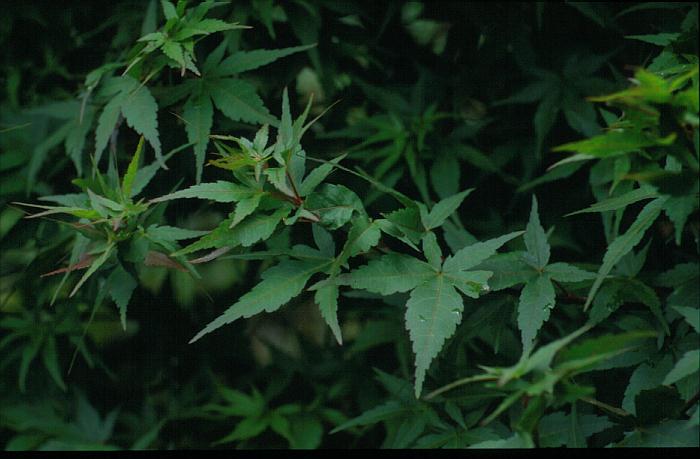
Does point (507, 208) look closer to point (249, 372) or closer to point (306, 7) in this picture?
point (306, 7)

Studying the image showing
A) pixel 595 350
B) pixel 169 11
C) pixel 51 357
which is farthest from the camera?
pixel 51 357

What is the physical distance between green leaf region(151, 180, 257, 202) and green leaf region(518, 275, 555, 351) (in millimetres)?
390

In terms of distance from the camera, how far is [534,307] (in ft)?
3.66

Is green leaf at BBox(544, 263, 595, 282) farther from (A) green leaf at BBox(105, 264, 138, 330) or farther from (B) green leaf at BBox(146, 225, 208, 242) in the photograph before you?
(A) green leaf at BBox(105, 264, 138, 330)

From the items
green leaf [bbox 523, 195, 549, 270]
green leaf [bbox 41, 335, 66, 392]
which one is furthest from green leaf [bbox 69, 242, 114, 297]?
green leaf [bbox 41, 335, 66, 392]

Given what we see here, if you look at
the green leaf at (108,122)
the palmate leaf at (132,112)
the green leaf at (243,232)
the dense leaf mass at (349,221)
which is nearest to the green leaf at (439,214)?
the dense leaf mass at (349,221)

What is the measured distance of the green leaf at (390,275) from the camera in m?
1.07

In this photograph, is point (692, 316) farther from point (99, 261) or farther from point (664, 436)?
point (99, 261)

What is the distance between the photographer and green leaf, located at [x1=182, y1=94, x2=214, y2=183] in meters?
1.35

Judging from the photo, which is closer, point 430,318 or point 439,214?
point 430,318

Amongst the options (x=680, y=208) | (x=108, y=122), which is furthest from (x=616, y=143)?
(x=108, y=122)

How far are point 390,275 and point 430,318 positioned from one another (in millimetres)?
101

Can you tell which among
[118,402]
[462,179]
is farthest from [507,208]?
[118,402]

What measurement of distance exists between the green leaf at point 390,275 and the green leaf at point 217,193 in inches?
6.4
